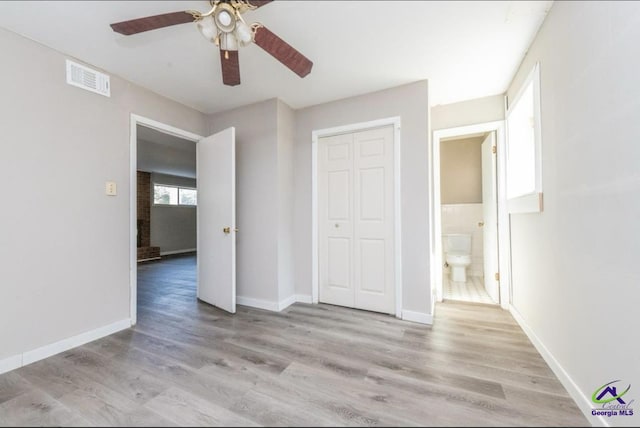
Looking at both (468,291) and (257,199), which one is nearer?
(257,199)

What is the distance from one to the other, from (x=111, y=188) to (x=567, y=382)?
141 inches

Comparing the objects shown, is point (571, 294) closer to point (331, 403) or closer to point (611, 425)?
point (611, 425)

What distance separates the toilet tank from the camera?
3.93 m

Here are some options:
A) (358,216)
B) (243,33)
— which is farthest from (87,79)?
(358,216)

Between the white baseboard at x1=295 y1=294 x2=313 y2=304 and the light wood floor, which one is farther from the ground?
the white baseboard at x1=295 y1=294 x2=313 y2=304

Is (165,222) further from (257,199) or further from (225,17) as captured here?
(225,17)

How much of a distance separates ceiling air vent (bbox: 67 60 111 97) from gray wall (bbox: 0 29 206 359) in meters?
0.05

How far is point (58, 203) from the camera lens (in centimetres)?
194

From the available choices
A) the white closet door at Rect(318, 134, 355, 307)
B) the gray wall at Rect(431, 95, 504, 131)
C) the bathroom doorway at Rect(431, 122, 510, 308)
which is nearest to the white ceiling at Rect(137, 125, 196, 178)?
the white closet door at Rect(318, 134, 355, 307)

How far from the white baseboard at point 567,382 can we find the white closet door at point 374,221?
1.11 metres

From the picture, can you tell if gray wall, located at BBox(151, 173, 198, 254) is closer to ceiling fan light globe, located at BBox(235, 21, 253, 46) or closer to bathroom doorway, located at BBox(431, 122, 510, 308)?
ceiling fan light globe, located at BBox(235, 21, 253, 46)

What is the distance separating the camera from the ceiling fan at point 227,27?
1.32m

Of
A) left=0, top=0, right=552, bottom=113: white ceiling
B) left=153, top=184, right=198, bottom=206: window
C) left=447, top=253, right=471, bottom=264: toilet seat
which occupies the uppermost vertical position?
left=0, top=0, right=552, bottom=113: white ceiling

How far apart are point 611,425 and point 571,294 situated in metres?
0.61
